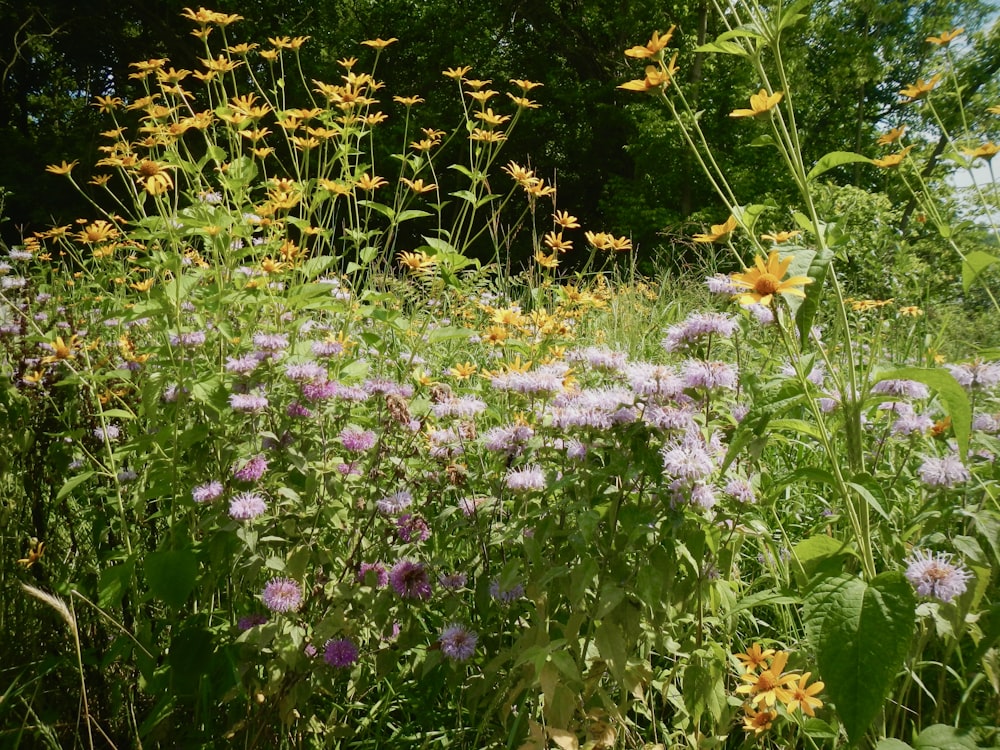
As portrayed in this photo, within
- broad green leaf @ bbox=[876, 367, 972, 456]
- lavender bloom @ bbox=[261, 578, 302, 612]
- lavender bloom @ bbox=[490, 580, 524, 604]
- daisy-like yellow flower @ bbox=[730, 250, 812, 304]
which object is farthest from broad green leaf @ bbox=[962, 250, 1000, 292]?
lavender bloom @ bbox=[261, 578, 302, 612]

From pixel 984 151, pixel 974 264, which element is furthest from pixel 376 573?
pixel 984 151

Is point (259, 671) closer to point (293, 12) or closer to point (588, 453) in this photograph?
point (588, 453)

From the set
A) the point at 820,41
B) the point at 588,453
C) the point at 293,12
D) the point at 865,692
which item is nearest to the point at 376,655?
the point at 588,453

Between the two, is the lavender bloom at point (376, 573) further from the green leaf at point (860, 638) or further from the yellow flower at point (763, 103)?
the yellow flower at point (763, 103)

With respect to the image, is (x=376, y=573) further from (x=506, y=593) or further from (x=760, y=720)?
(x=760, y=720)

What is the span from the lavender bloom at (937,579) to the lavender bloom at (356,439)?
93 cm

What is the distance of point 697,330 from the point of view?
1.23m

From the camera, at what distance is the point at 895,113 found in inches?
689

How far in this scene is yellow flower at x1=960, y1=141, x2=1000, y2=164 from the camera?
143 centimetres

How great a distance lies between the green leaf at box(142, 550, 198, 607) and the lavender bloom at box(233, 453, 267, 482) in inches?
7.7

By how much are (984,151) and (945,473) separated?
71cm

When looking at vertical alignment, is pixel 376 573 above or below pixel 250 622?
above

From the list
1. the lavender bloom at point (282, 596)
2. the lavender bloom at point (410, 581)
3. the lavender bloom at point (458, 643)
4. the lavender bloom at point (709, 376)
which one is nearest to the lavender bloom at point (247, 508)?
the lavender bloom at point (282, 596)

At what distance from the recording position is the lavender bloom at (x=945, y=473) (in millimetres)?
1159
